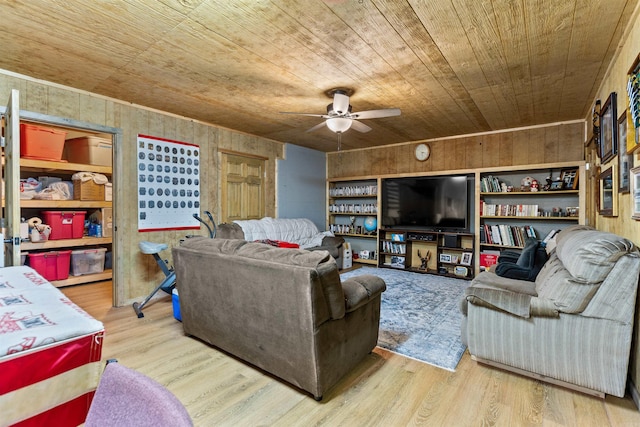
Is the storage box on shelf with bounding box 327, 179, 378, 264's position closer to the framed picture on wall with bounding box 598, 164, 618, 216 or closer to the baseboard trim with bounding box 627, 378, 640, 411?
the framed picture on wall with bounding box 598, 164, 618, 216

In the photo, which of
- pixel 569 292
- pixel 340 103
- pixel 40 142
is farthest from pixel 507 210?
pixel 40 142

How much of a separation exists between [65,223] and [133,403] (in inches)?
201

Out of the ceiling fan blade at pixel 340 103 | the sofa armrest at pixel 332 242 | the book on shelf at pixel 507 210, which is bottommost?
the sofa armrest at pixel 332 242

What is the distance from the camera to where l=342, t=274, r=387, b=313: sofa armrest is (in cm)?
199

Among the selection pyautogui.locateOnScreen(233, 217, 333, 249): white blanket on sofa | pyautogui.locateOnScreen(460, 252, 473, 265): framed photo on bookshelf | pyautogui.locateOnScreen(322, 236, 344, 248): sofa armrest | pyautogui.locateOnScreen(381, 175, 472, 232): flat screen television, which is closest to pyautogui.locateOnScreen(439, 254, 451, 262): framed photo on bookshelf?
pyautogui.locateOnScreen(460, 252, 473, 265): framed photo on bookshelf

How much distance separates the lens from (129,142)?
3.54 m

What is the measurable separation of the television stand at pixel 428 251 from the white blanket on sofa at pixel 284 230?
1.14m

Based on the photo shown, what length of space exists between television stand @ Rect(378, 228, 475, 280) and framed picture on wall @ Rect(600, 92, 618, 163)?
89.8 inches

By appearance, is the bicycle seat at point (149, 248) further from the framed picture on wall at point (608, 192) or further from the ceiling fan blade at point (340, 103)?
the framed picture on wall at point (608, 192)

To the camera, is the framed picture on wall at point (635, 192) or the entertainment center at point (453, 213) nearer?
the framed picture on wall at point (635, 192)

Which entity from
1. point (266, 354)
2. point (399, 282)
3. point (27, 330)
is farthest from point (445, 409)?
point (399, 282)

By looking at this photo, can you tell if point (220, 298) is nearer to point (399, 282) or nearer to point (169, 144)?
point (169, 144)

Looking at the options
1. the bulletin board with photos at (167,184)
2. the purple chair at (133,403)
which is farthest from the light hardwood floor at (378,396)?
the bulletin board with photos at (167,184)

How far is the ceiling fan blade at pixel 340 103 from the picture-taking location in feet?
10.0
